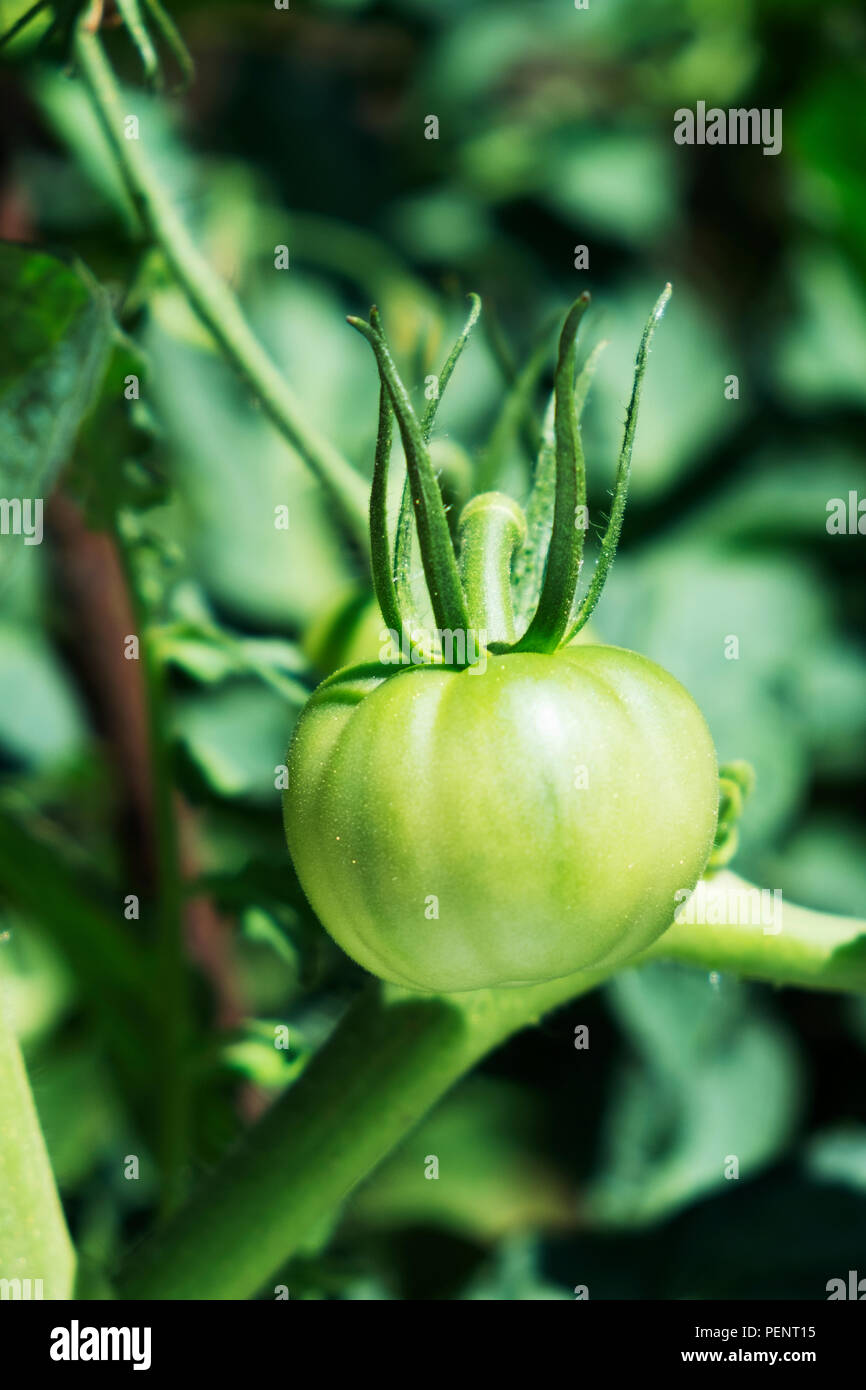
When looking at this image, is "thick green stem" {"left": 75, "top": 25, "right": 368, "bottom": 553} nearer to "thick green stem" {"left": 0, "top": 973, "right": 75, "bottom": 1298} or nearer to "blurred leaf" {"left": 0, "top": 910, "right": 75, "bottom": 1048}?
"thick green stem" {"left": 0, "top": 973, "right": 75, "bottom": 1298}

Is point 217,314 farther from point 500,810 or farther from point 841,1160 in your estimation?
point 841,1160

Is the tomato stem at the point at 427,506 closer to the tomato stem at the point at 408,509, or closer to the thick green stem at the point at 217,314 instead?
the tomato stem at the point at 408,509

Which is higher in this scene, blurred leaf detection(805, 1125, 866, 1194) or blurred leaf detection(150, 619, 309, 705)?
blurred leaf detection(150, 619, 309, 705)

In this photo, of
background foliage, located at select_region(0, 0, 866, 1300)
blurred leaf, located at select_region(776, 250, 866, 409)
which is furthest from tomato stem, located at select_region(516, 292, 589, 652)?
blurred leaf, located at select_region(776, 250, 866, 409)

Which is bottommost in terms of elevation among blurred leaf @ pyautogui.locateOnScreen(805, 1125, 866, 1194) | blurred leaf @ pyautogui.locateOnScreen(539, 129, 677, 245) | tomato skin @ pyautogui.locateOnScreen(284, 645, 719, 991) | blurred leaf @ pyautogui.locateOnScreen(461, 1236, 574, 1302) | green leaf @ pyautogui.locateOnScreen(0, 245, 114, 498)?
blurred leaf @ pyautogui.locateOnScreen(461, 1236, 574, 1302)

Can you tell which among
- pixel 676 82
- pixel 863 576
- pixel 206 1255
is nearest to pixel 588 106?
pixel 676 82

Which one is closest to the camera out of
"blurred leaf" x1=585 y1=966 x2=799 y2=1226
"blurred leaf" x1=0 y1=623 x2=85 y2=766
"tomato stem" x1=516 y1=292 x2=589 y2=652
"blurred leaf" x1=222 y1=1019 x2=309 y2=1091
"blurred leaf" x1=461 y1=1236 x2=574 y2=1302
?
"tomato stem" x1=516 y1=292 x2=589 y2=652
